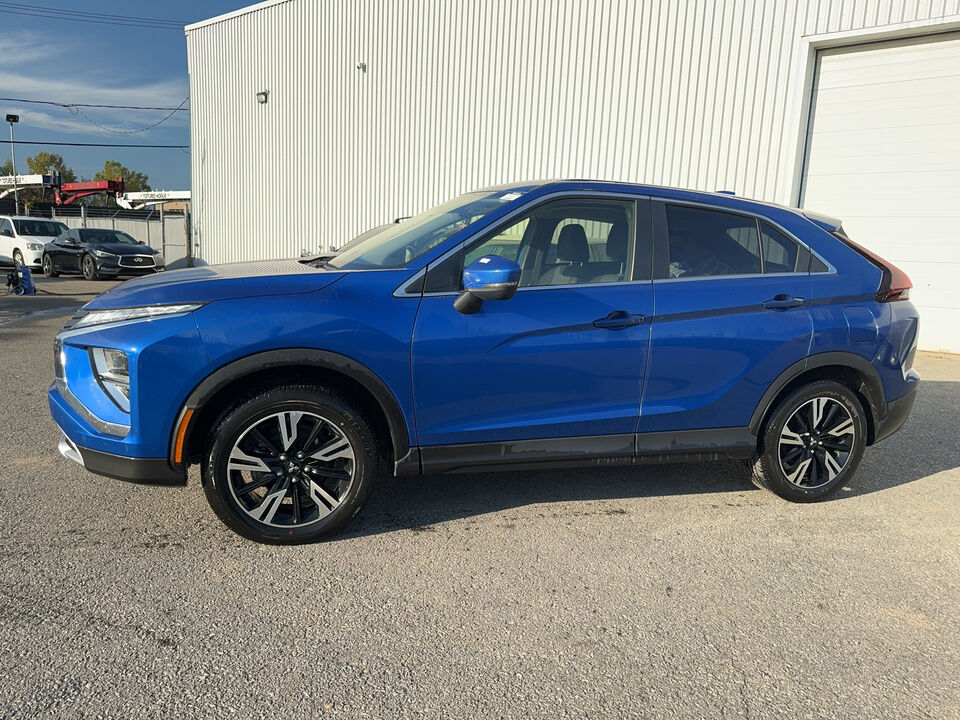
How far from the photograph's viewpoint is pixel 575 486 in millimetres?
4258

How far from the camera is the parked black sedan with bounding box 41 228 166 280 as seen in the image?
18.0 meters

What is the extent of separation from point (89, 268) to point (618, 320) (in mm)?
18408

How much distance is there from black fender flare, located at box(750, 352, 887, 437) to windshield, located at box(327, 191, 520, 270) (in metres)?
1.77

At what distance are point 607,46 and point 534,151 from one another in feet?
6.62

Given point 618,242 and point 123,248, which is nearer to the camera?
point 618,242

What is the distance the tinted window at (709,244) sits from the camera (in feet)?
12.4

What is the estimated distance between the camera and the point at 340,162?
15148mm

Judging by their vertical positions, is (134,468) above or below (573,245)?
below

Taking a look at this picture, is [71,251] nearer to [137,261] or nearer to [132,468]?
[137,261]

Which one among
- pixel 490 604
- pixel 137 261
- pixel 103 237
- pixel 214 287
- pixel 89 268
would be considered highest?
pixel 214 287

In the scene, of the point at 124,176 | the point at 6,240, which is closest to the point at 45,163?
the point at 124,176

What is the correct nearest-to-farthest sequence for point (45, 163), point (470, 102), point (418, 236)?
point (418, 236)
point (470, 102)
point (45, 163)

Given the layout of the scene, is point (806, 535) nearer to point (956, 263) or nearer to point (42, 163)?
point (956, 263)

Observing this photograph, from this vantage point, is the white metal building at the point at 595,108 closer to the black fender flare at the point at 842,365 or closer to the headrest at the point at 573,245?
the black fender flare at the point at 842,365
